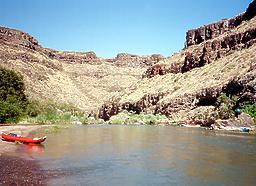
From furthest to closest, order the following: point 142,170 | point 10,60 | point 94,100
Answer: point 94,100 < point 10,60 < point 142,170

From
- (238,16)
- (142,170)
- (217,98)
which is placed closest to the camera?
(142,170)

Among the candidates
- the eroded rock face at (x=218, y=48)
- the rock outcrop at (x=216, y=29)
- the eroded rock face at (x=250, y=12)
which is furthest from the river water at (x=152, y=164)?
the rock outcrop at (x=216, y=29)

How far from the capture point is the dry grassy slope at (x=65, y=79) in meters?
122

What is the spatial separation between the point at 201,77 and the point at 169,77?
69.6 feet

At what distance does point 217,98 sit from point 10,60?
76.8 m

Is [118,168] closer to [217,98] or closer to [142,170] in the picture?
[142,170]

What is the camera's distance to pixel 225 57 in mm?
94250

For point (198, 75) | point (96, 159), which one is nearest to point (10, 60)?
point (198, 75)

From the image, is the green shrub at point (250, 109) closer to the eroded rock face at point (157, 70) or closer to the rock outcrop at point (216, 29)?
the rock outcrop at point (216, 29)

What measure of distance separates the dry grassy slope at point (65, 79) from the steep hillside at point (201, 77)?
16216mm

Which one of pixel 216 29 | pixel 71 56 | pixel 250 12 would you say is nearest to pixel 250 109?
pixel 250 12

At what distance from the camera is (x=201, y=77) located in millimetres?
93000

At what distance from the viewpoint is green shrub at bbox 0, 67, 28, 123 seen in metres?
66.1

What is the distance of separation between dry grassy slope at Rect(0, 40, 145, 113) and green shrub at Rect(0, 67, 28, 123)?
101 feet
